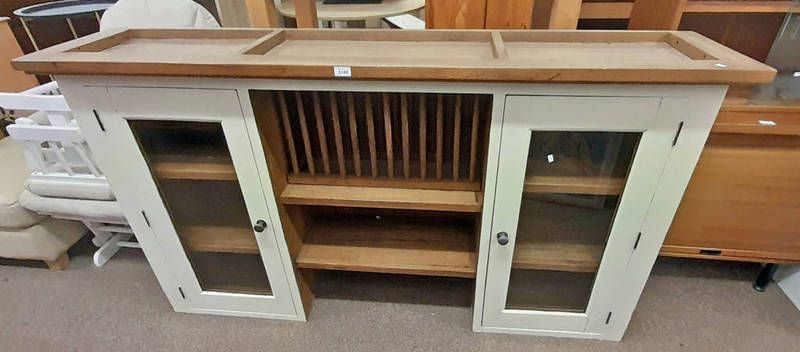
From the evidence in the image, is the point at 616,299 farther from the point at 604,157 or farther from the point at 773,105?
the point at 773,105

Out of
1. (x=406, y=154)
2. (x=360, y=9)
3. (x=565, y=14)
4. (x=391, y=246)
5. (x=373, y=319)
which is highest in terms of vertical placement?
(x=565, y=14)

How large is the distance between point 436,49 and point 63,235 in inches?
66.7

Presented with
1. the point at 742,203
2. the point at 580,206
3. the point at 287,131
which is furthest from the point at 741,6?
the point at 287,131

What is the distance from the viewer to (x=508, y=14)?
3.80 feet

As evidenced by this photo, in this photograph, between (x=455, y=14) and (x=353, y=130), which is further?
(x=455, y=14)

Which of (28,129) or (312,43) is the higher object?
(312,43)

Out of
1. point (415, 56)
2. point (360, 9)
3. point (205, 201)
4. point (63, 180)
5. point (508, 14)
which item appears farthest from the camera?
point (360, 9)

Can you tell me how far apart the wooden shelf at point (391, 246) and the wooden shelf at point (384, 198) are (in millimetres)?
253

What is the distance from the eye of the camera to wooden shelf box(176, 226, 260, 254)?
1.29 m

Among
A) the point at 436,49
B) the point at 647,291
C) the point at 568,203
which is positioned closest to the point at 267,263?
the point at 436,49

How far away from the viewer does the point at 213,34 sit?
3.73 ft

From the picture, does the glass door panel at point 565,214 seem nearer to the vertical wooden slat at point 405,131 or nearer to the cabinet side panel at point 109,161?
the vertical wooden slat at point 405,131

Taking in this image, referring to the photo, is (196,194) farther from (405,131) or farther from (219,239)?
(405,131)

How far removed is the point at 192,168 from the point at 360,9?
3.84 ft
